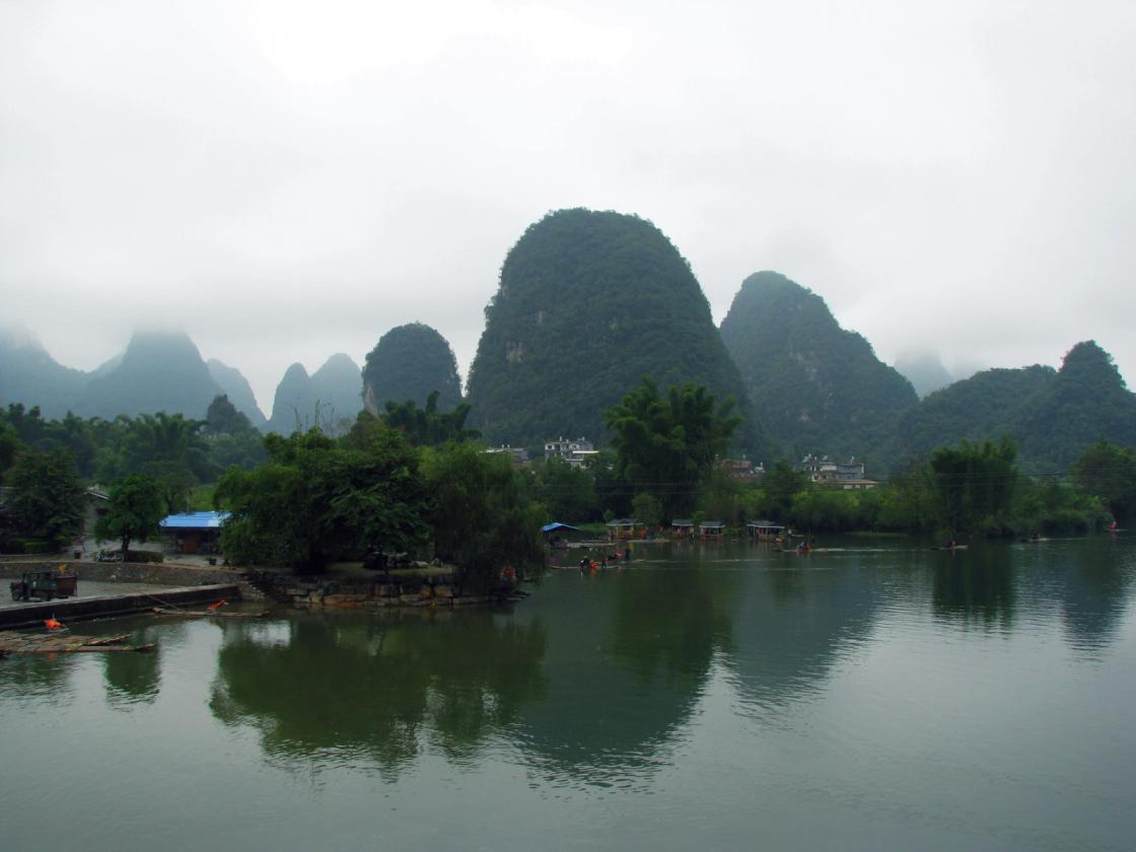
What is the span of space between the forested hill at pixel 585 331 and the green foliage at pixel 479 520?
62.3 meters

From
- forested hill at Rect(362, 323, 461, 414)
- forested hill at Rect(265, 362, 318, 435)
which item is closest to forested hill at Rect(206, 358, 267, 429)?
forested hill at Rect(265, 362, 318, 435)

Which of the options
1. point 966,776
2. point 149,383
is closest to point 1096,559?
point 966,776

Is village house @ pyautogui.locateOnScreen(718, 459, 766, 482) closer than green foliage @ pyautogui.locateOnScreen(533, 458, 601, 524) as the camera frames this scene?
No

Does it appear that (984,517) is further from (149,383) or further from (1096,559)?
(149,383)

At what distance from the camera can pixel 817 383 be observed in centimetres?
11012

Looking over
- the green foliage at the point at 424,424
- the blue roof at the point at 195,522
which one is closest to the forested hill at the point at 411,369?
the green foliage at the point at 424,424

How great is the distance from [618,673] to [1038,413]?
8288cm

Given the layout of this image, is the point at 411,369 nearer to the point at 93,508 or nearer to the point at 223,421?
the point at 223,421

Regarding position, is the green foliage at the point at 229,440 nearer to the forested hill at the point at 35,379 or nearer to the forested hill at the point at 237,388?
the forested hill at the point at 35,379

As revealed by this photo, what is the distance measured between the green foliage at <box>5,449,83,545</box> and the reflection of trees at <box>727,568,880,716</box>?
21029 millimetres

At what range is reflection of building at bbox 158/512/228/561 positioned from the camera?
94.1 feet

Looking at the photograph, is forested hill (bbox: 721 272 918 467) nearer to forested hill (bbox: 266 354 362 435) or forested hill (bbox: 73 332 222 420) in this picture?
forested hill (bbox: 266 354 362 435)

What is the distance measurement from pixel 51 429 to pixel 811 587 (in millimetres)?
51432

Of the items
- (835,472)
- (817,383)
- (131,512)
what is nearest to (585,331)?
(835,472)
